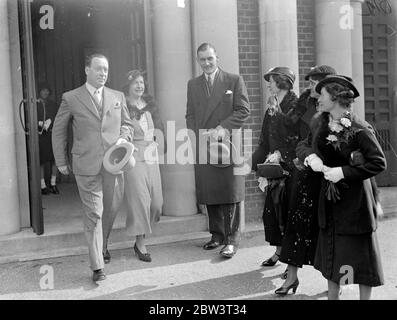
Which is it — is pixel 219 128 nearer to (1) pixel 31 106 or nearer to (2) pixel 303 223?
(2) pixel 303 223

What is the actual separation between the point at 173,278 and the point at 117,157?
48.8 inches

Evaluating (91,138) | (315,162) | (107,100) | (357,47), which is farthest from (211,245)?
(357,47)

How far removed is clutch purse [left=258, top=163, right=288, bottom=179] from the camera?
4.70 meters

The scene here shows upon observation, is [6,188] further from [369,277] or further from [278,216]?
[369,277]

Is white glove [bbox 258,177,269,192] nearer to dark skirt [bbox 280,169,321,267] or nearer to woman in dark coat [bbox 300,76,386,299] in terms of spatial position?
dark skirt [bbox 280,169,321,267]

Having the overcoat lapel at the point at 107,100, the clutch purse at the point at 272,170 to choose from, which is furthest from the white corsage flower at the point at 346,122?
the overcoat lapel at the point at 107,100

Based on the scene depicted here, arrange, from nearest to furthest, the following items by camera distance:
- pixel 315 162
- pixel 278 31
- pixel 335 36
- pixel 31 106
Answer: pixel 315 162, pixel 31 106, pixel 278 31, pixel 335 36

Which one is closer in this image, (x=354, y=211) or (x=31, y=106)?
(x=354, y=211)

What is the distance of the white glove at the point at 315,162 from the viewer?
12.3 ft

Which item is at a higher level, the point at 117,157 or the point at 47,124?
the point at 47,124

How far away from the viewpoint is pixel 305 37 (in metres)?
7.38

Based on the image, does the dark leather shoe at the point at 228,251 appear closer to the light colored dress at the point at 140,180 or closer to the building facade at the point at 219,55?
the light colored dress at the point at 140,180

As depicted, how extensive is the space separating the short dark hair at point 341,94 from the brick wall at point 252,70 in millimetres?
3257

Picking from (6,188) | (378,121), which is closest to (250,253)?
(6,188)
